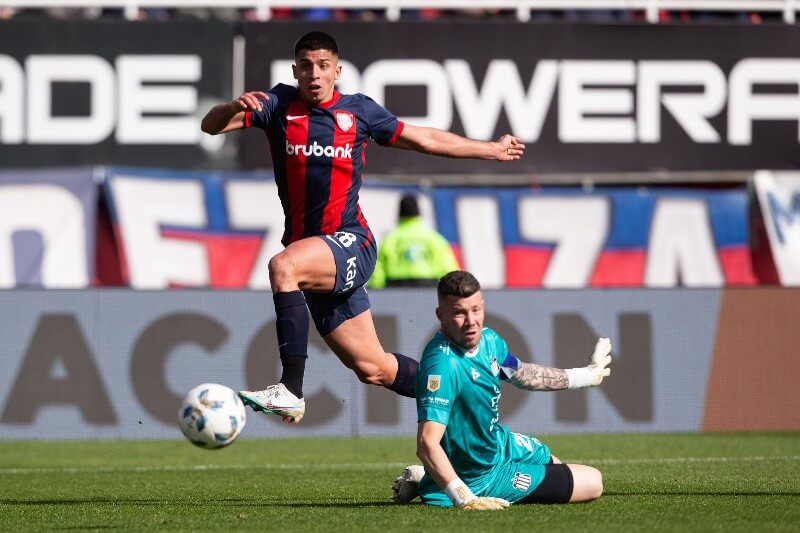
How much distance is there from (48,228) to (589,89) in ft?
20.9

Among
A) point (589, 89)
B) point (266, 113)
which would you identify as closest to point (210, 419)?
point (266, 113)

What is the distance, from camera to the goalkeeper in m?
6.23

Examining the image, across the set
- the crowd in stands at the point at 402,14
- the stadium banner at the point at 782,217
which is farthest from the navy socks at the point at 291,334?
the stadium banner at the point at 782,217

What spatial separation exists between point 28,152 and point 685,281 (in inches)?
302

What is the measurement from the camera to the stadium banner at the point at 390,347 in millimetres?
12531

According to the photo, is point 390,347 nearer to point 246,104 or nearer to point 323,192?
point 323,192

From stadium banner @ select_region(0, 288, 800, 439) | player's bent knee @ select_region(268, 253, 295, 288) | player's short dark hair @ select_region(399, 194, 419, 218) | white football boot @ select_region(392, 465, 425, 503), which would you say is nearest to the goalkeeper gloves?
white football boot @ select_region(392, 465, 425, 503)

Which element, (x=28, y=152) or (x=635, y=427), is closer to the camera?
(x=635, y=427)

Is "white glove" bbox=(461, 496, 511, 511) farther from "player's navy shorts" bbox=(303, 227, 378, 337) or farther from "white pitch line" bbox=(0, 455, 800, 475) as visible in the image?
"white pitch line" bbox=(0, 455, 800, 475)

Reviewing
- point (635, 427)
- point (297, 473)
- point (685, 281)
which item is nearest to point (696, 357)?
point (635, 427)

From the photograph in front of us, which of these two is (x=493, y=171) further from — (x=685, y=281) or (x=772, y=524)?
(x=772, y=524)

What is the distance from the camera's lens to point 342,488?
816cm

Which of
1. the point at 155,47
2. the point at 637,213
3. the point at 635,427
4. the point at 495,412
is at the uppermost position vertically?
the point at 155,47

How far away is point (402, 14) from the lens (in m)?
16.8
